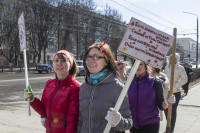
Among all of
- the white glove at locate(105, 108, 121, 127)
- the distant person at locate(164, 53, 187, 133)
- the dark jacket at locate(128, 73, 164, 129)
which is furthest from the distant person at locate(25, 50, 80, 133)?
the distant person at locate(164, 53, 187, 133)

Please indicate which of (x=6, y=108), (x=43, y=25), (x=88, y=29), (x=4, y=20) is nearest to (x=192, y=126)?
(x=6, y=108)

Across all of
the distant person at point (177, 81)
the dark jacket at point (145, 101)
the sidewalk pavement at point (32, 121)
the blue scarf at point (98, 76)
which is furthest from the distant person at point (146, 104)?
the sidewalk pavement at point (32, 121)

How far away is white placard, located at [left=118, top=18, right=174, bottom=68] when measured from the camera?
2.25 meters

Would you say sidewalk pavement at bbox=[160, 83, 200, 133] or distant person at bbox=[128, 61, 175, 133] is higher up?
distant person at bbox=[128, 61, 175, 133]

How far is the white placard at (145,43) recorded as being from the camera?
2.25 metres

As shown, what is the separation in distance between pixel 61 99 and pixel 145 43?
1.04 meters

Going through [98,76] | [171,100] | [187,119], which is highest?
[98,76]

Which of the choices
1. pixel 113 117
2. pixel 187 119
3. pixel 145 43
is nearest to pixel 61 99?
pixel 113 117

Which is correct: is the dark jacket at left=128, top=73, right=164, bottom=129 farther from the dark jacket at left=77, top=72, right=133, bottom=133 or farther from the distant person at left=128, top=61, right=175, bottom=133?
the dark jacket at left=77, top=72, right=133, bottom=133

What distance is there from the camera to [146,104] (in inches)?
125

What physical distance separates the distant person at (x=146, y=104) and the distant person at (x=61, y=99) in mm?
922

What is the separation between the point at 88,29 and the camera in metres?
45.7

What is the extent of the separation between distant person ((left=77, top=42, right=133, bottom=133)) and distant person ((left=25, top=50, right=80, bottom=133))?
0.12 meters

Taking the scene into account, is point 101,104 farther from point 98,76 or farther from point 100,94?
point 98,76
